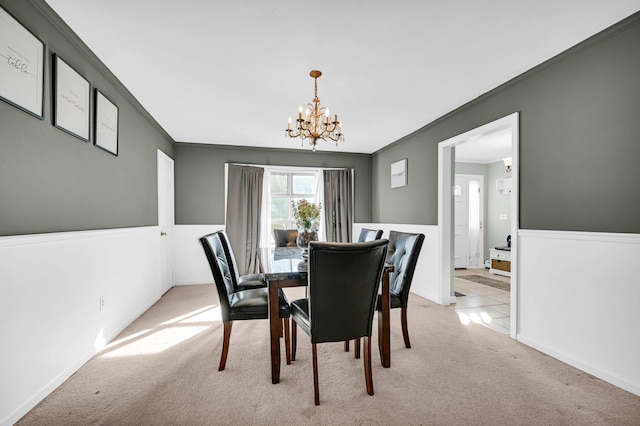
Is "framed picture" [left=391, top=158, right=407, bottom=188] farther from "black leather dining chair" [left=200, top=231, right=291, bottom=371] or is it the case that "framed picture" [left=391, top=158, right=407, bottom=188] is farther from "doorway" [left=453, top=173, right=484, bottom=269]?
"black leather dining chair" [left=200, top=231, right=291, bottom=371]

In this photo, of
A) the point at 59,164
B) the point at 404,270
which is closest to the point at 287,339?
the point at 404,270

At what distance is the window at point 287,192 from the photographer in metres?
5.70

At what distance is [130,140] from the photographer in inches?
131

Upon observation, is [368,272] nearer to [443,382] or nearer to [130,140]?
[443,382]

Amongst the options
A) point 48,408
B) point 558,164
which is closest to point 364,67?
point 558,164

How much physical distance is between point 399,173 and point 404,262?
9.16 feet

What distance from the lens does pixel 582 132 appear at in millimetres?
2275

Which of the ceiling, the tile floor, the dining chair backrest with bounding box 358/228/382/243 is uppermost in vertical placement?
the ceiling

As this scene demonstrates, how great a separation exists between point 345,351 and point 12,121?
2664mm

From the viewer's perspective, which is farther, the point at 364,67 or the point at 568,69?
the point at 364,67

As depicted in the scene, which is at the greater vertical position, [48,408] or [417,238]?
[417,238]

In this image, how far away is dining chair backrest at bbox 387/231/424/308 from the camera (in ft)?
8.02

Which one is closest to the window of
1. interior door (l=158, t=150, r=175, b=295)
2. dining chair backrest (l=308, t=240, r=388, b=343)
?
interior door (l=158, t=150, r=175, b=295)

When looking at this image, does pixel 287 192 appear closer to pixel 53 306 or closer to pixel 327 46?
pixel 327 46
